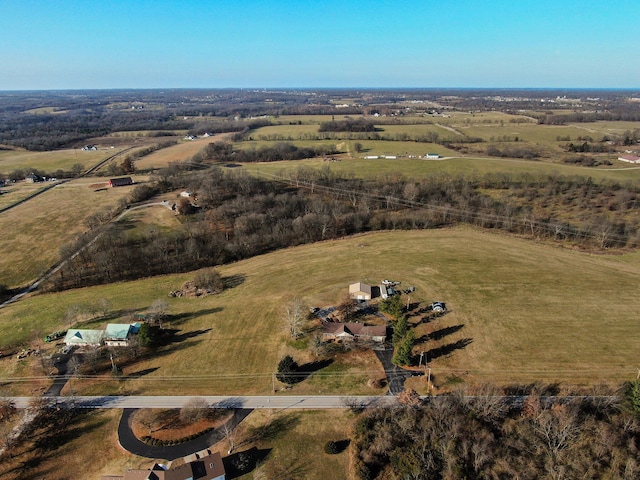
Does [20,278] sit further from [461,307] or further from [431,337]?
[461,307]

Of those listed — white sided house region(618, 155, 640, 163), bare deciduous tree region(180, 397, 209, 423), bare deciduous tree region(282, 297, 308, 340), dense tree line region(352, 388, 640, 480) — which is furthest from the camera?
white sided house region(618, 155, 640, 163)

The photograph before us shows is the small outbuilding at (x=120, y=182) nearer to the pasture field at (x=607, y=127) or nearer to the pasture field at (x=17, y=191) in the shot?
the pasture field at (x=17, y=191)

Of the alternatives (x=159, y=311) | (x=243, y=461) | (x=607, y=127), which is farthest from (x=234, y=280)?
→ (x=607, y=127)

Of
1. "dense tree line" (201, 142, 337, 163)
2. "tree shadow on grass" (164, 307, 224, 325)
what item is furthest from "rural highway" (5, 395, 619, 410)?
"dense tree line" (201, 142, 337, 163)

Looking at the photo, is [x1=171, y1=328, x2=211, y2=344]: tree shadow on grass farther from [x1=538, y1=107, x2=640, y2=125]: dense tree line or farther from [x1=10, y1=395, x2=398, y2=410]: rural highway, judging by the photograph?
[x1=538, y1=107, x2=640, y2=125]: dense tree line

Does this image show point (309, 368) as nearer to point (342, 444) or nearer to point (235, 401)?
point (235, 401)

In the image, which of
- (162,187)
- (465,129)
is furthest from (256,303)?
(465,129)

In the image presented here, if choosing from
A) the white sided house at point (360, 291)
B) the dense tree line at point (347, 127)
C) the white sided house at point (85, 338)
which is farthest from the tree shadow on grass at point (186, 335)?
the dense tree line at point (347, 127)
